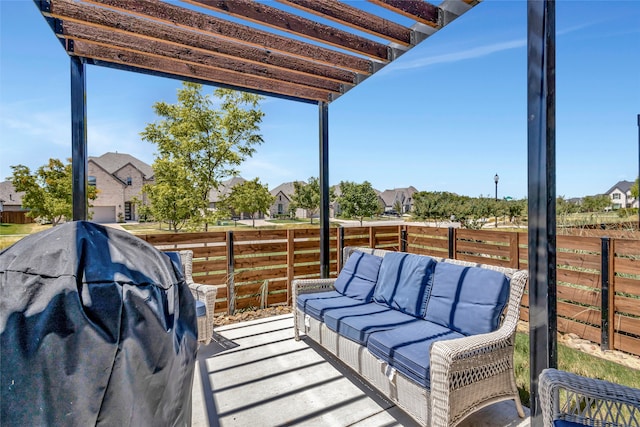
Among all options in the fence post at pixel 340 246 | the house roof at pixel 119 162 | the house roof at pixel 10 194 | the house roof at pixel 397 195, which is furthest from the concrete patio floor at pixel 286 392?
the house roof at pixel 397 195

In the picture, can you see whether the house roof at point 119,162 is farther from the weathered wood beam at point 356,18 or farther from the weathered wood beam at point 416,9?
the weathered wood beam at point 416,9

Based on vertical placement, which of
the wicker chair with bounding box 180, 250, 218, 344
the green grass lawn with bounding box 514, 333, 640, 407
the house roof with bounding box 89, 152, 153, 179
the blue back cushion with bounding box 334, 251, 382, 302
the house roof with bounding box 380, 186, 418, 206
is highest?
the house roof with bounding box 89, 152, 153, 179

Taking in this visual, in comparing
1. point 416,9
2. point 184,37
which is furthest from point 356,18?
point 184,37

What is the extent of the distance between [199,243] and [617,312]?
14.9 feet

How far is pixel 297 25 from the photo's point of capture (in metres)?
2.62

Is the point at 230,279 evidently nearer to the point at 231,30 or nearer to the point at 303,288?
the point at 303,288

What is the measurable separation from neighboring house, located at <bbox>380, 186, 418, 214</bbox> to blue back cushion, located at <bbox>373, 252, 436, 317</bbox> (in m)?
44.9

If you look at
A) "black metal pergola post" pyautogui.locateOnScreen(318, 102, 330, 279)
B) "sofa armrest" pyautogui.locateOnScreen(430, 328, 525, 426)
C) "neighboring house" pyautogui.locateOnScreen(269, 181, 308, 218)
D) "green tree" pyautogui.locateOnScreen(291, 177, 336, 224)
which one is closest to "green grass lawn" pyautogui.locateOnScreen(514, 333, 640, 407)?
"sofa armrest" pyautogui.locateOnScreen(430, 328, 525, 426)

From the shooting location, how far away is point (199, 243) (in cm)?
422

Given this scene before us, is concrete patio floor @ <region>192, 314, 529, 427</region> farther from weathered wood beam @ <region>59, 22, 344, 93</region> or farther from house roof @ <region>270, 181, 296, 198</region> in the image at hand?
house roof @ <region>270, 181, 296, 198</region>

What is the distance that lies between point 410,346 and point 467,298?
592mm

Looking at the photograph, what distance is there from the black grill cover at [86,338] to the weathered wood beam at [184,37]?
2333 millimetres

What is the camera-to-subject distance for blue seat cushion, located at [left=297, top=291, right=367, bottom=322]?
3.06 m

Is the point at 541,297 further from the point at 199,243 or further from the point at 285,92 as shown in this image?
the point at 199,243
